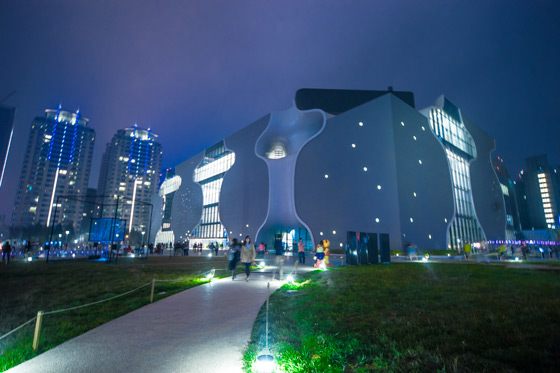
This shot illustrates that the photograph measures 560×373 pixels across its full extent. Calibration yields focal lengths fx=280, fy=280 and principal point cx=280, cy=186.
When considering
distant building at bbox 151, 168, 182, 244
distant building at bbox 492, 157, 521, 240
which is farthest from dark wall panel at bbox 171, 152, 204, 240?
distant building at bbox 492, 157, 521, 240

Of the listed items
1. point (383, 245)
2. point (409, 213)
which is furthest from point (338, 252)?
point (383, 245)

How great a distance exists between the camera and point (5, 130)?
11488cm

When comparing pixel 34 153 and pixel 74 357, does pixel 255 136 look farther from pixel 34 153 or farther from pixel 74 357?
pixel 34 153

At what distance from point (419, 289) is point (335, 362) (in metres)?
6.03

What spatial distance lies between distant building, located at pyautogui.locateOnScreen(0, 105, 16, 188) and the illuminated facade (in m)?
110

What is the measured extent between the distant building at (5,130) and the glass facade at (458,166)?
152026 mm

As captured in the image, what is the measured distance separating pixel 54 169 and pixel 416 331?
162614mm

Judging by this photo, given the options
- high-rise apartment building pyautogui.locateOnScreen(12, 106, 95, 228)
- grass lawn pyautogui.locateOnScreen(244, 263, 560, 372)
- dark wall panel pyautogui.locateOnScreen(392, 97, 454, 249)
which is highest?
high-rise apartment building pyautogui.locateOnScreen(12, 106, 95, 228)

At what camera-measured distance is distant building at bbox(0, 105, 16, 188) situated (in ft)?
370

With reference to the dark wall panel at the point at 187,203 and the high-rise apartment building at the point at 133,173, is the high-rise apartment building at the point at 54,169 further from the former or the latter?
the dark wall panel at the point at 187,203

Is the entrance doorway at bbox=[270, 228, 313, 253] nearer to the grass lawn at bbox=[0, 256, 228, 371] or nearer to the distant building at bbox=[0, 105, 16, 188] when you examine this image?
the grass lawn at bbox=[0, 256, 228, 371]

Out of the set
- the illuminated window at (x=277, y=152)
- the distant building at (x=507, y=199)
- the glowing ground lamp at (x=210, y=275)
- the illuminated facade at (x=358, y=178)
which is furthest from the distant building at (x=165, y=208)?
the distant building at (x=507, y=199)

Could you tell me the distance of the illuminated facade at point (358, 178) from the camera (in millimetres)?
32219

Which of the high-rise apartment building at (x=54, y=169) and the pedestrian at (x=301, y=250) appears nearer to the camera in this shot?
the pedestrian at (x=301, y=250)
